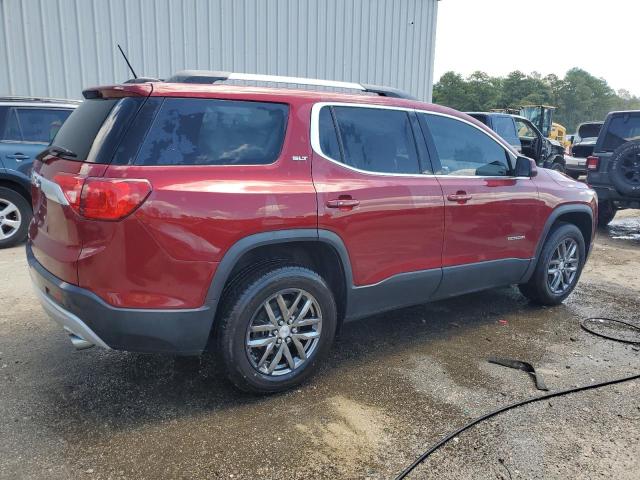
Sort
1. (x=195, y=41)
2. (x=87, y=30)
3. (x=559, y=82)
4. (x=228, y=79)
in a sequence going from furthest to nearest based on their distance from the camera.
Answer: (x=559, y=82)
(x=195, y=41)
(x=87, y=30)
(x=228, y=79)

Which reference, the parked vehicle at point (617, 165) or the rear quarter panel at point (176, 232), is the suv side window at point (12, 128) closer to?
the rear quarter panel at point (176, 232)

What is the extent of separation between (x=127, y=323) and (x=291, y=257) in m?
1.00

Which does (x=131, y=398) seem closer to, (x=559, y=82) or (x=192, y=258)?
(x=192, y=258)

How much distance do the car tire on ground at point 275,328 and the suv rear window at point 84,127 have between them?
1.08m

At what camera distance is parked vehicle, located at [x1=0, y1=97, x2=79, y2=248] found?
640cm

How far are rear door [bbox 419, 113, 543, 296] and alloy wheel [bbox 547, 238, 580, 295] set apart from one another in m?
0.46

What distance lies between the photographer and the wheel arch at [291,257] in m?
2.74

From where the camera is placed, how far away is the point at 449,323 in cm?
438

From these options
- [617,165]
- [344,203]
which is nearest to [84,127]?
[344,203]

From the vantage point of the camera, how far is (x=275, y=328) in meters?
3.00

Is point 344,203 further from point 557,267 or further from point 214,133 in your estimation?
point 557,267

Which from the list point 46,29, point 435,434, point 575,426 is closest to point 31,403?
point 435,434

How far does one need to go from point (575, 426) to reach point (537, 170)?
2307mm

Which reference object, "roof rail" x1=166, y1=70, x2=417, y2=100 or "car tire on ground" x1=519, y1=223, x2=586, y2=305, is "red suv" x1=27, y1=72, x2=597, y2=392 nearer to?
"roof rail" x1=166, y1=70, x2=417, y2=100
